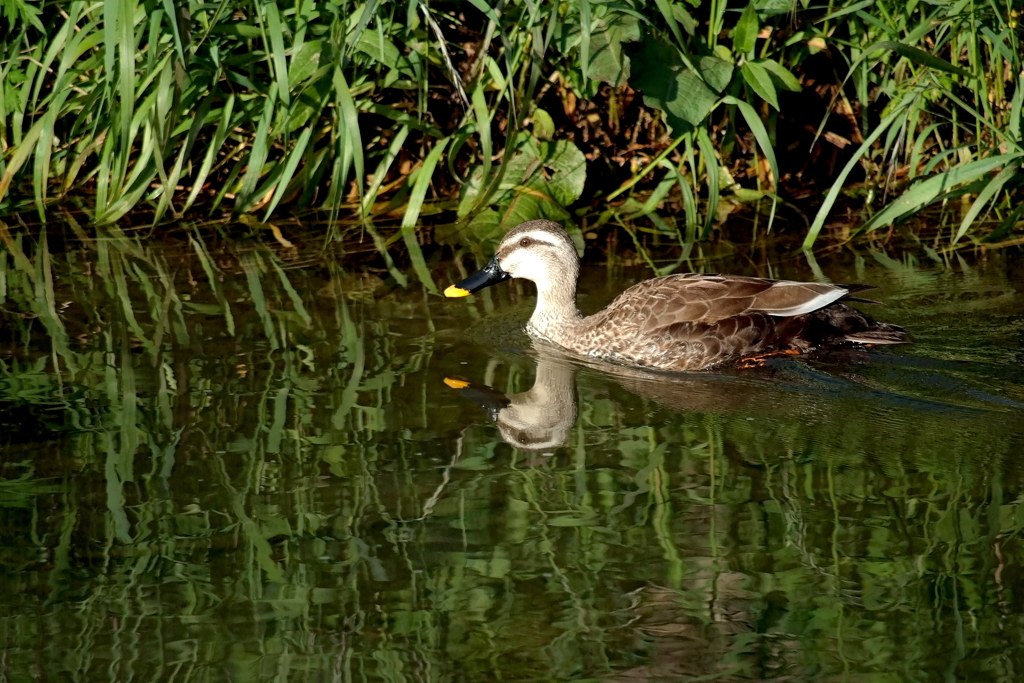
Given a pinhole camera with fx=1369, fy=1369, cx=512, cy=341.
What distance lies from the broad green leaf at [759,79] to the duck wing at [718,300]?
64.7 inches

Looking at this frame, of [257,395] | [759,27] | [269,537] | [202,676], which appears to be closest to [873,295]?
[759,27]

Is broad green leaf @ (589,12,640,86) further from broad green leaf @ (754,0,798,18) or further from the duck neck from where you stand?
the duck neck

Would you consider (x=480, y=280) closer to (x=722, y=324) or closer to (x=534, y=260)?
(x=534, y=260)

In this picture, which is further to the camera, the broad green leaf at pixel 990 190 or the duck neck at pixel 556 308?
the broad green leaf at pixel 990 190

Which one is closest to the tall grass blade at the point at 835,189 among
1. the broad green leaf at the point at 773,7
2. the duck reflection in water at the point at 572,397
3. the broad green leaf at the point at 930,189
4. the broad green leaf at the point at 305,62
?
the broad green leaf at the point at 930,189

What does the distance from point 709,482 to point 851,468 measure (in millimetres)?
485

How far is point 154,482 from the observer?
14.7 feet

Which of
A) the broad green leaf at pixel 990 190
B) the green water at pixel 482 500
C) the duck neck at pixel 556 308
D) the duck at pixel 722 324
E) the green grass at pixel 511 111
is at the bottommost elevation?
the green water at pixel 482 500

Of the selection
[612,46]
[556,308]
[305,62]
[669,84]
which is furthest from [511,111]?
[556,308]

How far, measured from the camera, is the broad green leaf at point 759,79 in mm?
7473

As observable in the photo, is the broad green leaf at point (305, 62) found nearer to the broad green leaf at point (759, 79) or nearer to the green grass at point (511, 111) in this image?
the green grass at point (511, 111)

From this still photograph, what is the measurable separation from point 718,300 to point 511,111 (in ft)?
6.16

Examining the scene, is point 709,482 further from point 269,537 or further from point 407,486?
point 269,537

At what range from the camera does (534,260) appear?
6.61 m
